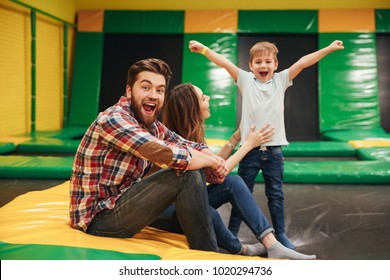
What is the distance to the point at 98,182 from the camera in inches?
Result: 65.7

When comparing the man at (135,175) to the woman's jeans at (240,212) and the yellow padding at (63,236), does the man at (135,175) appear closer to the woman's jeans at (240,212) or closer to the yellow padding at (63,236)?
the yellow padding at (63,236)

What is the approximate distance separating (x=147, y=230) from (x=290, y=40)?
4936 mm

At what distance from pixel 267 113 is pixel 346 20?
4.52 metres

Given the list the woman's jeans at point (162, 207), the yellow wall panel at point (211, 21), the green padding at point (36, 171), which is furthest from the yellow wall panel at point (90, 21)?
the woman's jeans at point (162, 207)

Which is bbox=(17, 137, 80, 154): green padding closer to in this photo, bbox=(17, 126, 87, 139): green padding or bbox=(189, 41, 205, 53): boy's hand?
bbox=(17, 126, 87, 139): green padding

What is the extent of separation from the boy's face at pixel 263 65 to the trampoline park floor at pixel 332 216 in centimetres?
85

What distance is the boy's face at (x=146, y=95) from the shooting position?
1.73 meters

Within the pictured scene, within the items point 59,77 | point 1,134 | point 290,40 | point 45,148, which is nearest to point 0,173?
point 45,148

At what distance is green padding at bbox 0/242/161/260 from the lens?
147cm

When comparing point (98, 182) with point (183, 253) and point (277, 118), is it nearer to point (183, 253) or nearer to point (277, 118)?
point (183, 253)

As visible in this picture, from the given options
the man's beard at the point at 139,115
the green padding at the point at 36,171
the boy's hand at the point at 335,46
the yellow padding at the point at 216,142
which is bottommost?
the green padding at the point at 36,171

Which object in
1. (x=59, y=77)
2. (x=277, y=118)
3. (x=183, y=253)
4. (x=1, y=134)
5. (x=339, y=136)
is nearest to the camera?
(x=183, y=253)

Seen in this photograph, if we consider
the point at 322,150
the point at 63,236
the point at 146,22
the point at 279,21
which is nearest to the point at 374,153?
the point at 322,150

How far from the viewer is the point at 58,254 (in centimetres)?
148
